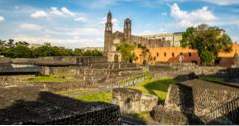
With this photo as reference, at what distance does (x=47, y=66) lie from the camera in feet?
126

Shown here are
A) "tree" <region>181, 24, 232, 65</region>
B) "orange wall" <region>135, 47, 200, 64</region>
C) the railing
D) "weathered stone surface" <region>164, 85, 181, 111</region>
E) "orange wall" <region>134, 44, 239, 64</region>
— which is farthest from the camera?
"orange wall" <region>135, 47, 200, 64</region>

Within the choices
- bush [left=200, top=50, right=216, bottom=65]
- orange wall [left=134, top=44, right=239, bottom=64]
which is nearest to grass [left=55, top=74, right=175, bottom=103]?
bush [left=200, top=50, right=216, bottom=65]

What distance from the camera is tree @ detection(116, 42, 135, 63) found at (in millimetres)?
69625

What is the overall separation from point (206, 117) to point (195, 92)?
124 cm

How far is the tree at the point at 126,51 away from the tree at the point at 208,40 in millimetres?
16791

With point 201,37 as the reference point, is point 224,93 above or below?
below

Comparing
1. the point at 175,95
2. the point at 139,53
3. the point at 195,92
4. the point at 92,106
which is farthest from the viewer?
the point at 139,53

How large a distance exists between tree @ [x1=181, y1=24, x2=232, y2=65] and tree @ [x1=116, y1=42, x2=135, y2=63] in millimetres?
16791

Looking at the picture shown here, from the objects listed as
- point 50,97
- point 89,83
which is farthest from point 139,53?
point 50,97

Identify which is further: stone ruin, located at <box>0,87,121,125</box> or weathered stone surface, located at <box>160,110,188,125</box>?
weathered stone surface, located at <box>160,110,188,125</box>

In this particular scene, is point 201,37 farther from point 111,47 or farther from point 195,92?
point 195,92

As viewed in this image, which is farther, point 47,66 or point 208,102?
point 47,66

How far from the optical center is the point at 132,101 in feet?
58.4

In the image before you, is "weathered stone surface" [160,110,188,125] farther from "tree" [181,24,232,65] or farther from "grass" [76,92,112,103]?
"tree" [181,24,232,65]
